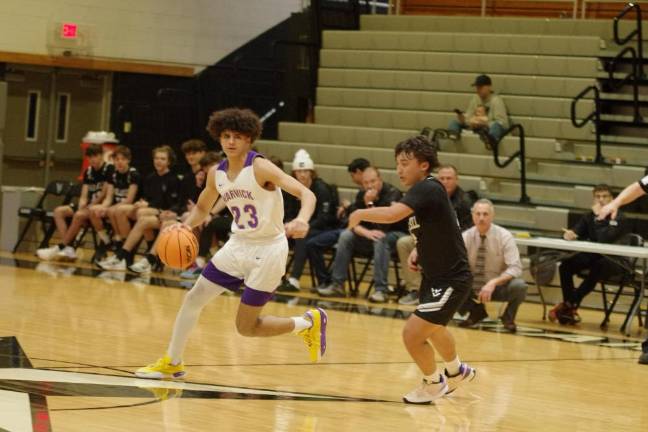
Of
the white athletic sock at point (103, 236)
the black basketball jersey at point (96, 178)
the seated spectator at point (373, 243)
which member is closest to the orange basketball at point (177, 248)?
the seated spectator at point (373, 243)

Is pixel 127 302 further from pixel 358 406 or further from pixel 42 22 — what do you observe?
pixel 42 22

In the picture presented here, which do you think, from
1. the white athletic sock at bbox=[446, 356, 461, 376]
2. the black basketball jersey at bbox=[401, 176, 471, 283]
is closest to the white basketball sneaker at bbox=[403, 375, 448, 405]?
the white athletic sock at bbox=[446, 356, 461, 376]

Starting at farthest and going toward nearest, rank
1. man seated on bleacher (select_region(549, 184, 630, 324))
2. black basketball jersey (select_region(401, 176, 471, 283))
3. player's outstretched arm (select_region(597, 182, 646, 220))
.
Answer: man seated on bleacher (select_region(549, 184, 630, 324))
black basketball jersey (select_region(401, 176, 471, 283))
player's outstretched arm (select_region(597, 182, 646, 220))

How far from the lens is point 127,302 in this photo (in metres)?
9.73

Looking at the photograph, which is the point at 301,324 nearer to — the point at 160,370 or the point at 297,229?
the point at 160,370

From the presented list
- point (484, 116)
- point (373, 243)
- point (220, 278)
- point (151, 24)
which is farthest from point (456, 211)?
point (151, 24)

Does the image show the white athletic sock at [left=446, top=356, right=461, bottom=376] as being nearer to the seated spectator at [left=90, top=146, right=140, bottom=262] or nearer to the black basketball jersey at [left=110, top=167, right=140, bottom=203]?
the seated spectator at [left=90, top=146, right=140, bottom=262]

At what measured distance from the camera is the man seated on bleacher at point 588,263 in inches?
405

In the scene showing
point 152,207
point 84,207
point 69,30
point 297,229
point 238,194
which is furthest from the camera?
point 69,30

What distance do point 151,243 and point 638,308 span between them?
17.7 ft

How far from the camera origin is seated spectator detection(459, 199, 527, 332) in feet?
31.4

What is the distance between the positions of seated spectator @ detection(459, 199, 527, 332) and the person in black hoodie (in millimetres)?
3851

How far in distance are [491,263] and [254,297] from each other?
3920 mm

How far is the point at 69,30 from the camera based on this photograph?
15273 mm
